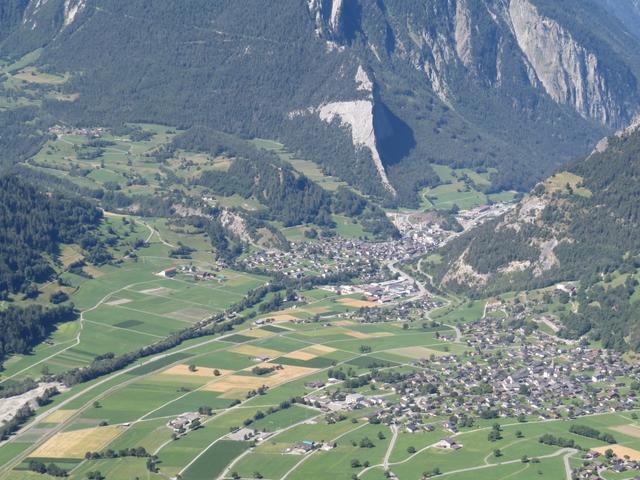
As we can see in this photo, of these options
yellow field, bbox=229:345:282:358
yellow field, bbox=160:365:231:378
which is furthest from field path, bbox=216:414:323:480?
yellow field, bbox=229:345:282:358

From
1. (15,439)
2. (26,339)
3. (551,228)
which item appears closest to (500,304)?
(551,228)

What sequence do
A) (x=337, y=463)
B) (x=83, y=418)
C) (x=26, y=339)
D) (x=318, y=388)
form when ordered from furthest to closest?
(x=26, y=339)
(x=318, y=388)
(x=83, y=418)
(x=337, y=463)

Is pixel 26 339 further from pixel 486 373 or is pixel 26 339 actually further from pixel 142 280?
pixel 486 373

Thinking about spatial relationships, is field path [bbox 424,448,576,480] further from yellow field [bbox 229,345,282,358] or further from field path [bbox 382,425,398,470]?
yellow field [bbox 229,345,282,358]

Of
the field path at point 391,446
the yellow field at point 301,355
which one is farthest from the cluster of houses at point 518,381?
the yellow field at point 301,355

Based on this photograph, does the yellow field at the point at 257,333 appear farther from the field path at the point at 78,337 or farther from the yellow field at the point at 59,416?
the yellow field at the point at 59,416

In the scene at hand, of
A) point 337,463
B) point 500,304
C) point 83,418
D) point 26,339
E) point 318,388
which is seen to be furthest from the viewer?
point 500,304

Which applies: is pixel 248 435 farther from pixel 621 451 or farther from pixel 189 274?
pixel 189 274

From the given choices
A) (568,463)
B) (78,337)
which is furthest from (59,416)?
(568,463)
